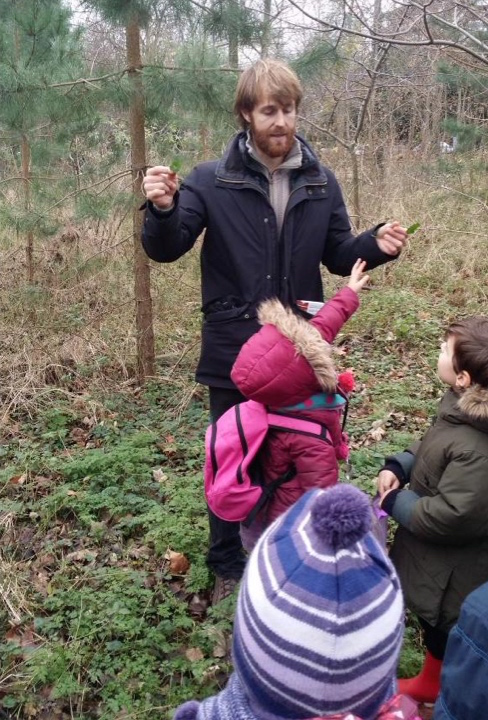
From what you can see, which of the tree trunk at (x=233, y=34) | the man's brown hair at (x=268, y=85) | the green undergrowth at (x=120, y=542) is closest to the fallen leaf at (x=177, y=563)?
the green undergrowth at (x=120, y=542)

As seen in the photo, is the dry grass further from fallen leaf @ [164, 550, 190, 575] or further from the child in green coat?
the child in green coat

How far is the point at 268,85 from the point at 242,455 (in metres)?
1.43

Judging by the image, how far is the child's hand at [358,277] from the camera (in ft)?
7.87

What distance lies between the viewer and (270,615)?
1085 millimetres

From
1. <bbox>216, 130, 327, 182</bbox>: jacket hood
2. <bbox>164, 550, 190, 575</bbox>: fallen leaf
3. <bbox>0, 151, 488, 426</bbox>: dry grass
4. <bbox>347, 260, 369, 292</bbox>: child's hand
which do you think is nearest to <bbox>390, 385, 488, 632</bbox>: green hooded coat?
<bbox>347, 260, 369, 292</bbox>: child's hand

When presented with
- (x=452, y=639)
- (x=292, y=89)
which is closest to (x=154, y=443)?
(x=292, y=89)

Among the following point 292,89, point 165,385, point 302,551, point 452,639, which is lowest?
point 165,385

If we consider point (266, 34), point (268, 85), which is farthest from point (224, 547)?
point (266, 34)

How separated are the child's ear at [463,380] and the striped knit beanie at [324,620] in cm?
109

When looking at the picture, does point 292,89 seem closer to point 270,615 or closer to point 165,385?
point 270,615

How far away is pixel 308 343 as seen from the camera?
2.14 m

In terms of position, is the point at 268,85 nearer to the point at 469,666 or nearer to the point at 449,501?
the point at 449,501

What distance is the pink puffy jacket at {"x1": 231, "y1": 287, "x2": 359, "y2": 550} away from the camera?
215cm

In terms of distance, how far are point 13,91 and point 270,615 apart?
15.8 ft
